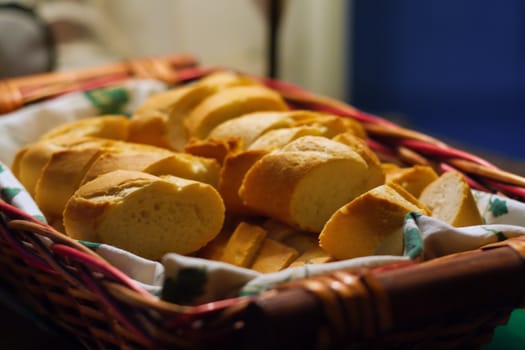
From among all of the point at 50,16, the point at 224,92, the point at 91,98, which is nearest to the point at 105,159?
the point at 224,92

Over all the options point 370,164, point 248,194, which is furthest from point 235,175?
point 370,164

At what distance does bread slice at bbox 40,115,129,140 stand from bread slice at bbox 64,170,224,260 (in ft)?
0.83

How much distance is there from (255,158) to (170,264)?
0.26 m

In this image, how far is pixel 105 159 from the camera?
829mm

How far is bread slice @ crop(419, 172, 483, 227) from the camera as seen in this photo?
2.58ft

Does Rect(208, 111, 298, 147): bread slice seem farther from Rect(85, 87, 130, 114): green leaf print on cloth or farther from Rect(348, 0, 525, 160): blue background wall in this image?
Rect(348, 0, 525, 160): blue background wall

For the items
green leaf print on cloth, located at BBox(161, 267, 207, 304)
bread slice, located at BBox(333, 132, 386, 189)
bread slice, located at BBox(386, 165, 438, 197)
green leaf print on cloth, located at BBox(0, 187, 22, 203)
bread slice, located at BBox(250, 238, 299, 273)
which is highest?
bread slice, located at BBox(333, 132, 386, 189)

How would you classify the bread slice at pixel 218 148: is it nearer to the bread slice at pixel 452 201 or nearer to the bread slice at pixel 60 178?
the bread slice at pixel 60 178

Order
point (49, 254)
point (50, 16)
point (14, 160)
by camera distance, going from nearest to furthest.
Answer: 1. point (49, 254)
2. point (14, 160)
3. point (50, 16)

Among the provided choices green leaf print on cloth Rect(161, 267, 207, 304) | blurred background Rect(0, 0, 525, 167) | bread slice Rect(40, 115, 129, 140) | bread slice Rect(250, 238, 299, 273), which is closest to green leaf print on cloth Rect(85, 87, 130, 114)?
bread slice Rect(40, 115, 129, 140)

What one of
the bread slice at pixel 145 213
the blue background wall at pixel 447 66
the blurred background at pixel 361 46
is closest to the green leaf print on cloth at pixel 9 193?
the bread slice at pixel 145 213

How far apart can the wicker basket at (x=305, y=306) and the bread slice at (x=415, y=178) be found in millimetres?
242

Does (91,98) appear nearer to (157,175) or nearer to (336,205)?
(157,175)

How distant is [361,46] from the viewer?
2576 mm
